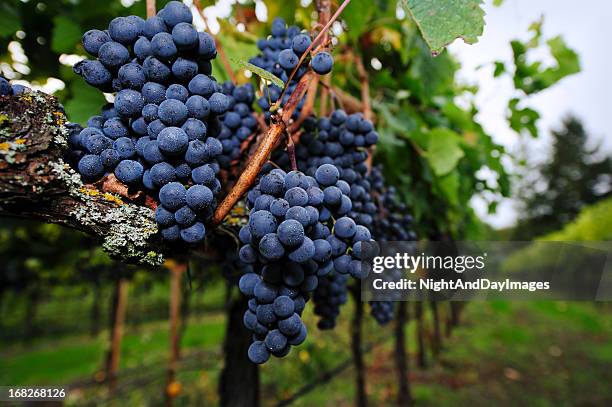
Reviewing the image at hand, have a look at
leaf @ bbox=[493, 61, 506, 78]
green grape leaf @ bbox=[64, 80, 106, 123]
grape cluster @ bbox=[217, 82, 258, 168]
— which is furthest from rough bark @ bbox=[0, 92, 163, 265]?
leaf @ bbox=[493, 61, 506, 78]

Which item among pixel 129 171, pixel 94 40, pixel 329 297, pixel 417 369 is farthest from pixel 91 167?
pixel 417 369

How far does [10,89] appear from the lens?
2.55ft

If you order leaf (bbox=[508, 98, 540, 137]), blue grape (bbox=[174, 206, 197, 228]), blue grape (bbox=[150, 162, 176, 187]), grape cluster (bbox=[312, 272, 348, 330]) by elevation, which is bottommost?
grape cluster (bbox=[312, 272, 348, 330])

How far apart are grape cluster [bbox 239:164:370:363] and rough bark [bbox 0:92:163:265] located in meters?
0.24

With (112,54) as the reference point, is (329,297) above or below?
below

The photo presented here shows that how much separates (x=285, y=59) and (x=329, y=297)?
0.87 meters

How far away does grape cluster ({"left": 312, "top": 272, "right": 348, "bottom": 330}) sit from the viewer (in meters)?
1.40

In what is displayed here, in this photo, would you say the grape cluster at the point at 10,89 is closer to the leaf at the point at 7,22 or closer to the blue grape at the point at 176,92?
the blue grape at the point at 176,92

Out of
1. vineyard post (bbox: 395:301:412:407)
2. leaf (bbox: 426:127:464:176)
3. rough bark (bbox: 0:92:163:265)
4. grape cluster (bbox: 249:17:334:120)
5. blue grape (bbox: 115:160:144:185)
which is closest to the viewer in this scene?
rough bark (bbox: 0:92:163:265)

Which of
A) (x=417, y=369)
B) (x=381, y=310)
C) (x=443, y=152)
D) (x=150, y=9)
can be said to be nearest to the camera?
(x=150, y=9)

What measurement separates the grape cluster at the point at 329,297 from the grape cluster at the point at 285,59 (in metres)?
0.60

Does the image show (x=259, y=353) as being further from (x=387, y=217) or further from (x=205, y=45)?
(x=387, y=217)

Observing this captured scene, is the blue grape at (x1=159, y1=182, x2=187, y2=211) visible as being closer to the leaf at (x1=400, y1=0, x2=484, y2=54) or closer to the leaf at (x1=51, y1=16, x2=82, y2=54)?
the leaf at (x1=400, y1=0, x2=484, y2=54)

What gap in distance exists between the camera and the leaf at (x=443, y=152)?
6.31 ft
